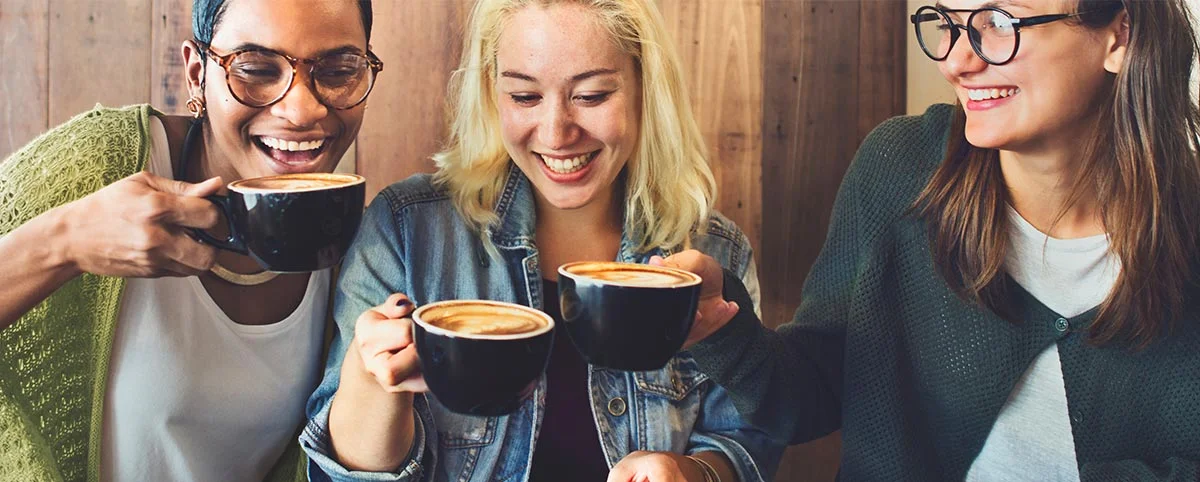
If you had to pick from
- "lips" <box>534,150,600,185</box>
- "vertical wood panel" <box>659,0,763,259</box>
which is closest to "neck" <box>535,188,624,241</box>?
"lips" <box>534,150,600,185</box>

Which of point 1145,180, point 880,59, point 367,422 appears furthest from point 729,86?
point 367,422

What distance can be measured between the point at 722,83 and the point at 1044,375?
851mm

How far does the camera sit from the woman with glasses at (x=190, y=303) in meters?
1.24

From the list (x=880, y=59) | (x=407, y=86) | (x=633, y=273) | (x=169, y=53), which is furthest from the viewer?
(x=880, y=59)

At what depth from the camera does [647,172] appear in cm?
158

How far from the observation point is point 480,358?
0.82m

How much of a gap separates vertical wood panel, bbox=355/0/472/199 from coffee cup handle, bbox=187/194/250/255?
827mm

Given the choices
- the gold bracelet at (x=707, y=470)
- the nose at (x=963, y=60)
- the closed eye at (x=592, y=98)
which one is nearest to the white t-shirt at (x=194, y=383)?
the closed eye at (x=592, y=98)

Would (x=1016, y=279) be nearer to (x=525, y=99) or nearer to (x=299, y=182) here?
(x=525, y=99)

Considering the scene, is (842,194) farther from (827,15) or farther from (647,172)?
(827,15)

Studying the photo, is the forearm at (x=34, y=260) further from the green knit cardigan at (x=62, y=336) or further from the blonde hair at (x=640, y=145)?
the blonde hair at (x=640, y=145)

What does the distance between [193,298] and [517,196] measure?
19.3 inches

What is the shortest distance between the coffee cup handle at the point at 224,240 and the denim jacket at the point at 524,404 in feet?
1.34

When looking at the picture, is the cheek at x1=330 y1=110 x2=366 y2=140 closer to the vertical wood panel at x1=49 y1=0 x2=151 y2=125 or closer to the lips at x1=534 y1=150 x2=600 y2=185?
the lips at x1=534 y1=150 x2=600 y2=185
